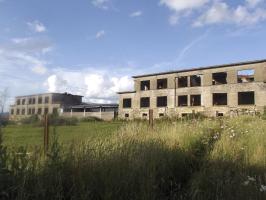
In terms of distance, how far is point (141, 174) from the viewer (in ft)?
16.1

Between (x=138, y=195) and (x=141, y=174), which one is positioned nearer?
(x=138, y=195)

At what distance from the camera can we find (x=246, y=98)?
4462 cm

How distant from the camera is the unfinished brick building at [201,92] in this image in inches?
1654

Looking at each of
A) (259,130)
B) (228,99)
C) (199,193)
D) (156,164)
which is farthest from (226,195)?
(228,99)

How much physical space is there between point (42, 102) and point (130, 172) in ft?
254

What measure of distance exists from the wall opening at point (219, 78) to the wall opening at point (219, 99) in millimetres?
1852

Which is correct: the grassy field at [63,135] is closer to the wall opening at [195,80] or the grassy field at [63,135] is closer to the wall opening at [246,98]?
the wall opening at [246,98]

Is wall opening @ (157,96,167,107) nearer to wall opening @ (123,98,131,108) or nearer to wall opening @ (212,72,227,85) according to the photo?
wall opening @ (123,98,131,108)

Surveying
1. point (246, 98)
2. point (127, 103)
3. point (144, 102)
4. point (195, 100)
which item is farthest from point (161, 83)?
point (246, 98)

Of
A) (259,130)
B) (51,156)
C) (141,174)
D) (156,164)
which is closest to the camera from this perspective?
(51,156)

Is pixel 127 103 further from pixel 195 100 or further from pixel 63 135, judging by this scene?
pixel 63 135

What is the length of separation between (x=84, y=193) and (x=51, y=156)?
67 cm

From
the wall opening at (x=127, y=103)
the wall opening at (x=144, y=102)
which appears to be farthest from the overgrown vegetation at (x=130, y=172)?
the wall opening at (x=127, y=103)

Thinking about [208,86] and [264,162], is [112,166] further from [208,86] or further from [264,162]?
[208,86]
